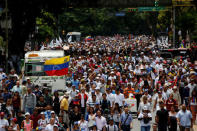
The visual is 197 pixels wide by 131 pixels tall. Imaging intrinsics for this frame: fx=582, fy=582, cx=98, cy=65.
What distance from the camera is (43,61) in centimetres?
2675

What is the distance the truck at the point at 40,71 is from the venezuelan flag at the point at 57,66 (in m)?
0.23

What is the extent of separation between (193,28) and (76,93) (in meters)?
46.3

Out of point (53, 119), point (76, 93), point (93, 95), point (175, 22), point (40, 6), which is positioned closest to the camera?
point (53, 119)

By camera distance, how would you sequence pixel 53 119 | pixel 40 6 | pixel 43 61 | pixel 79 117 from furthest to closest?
pixel 40 6
pixel 43 61
pixel 79 117
pixel 53 119

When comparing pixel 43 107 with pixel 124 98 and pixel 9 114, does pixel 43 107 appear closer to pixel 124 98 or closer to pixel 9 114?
pixel 9 114

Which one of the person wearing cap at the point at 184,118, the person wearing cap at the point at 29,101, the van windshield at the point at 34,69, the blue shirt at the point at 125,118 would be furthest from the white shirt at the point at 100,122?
the van windshield at the point at 34,69

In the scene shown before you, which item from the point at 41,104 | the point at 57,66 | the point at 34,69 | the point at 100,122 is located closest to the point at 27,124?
the point at 100,122

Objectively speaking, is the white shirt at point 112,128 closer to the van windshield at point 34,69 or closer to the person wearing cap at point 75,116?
the person wearing cap at point 75,116

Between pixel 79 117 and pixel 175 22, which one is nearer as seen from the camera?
pixel 79 117

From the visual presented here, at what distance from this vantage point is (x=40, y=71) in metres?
26.4

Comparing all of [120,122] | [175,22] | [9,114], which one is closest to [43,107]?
[9,114]

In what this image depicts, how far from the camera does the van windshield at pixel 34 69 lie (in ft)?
86.8

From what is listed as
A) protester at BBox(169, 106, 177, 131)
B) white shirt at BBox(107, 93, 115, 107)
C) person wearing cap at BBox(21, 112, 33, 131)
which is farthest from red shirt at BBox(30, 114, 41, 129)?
protester at BBox(169, 106, 177, 131)

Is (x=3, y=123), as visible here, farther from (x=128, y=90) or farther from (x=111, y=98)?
(x=128, y=90)
